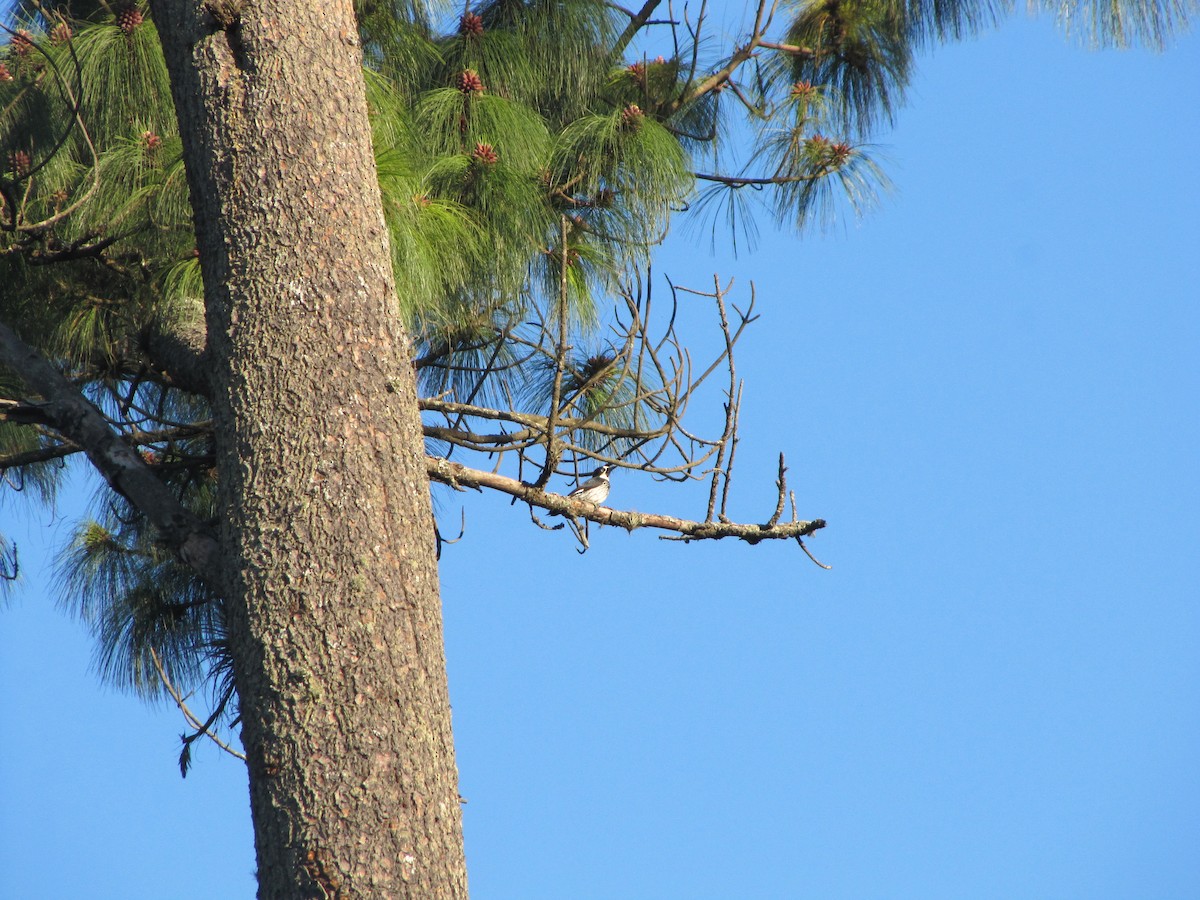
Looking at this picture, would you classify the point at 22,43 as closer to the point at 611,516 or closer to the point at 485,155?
the point at 485,155

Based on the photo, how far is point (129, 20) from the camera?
9.55 feet

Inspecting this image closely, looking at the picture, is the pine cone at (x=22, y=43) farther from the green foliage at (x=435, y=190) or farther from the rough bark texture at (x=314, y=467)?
the rough bark texture at (x=314, y=467)

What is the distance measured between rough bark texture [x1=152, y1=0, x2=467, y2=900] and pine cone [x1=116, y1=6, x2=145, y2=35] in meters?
0.90

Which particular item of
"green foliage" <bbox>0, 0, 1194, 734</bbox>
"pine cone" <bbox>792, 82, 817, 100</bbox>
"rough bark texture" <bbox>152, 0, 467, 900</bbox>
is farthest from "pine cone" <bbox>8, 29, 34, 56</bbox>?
"pine cone" <bbox>792, 82, 817, 100</bbox>

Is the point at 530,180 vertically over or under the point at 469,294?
over

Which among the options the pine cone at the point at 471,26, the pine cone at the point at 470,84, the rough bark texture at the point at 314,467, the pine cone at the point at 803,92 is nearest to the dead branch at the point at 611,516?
the rough bark texture at the point at 314,467

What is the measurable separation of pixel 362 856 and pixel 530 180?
2009 mm

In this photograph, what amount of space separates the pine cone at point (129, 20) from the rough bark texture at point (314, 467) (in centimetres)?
90

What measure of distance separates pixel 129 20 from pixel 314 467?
1748 millimetres

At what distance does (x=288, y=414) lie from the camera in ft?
6.00

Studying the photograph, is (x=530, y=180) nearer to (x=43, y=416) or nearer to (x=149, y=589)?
(x=43, y=416)

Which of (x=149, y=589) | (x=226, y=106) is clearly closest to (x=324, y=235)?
(x=226, y=106)

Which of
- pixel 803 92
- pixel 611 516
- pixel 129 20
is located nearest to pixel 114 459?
pixel 611 516

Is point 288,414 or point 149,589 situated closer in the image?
point 288,414
